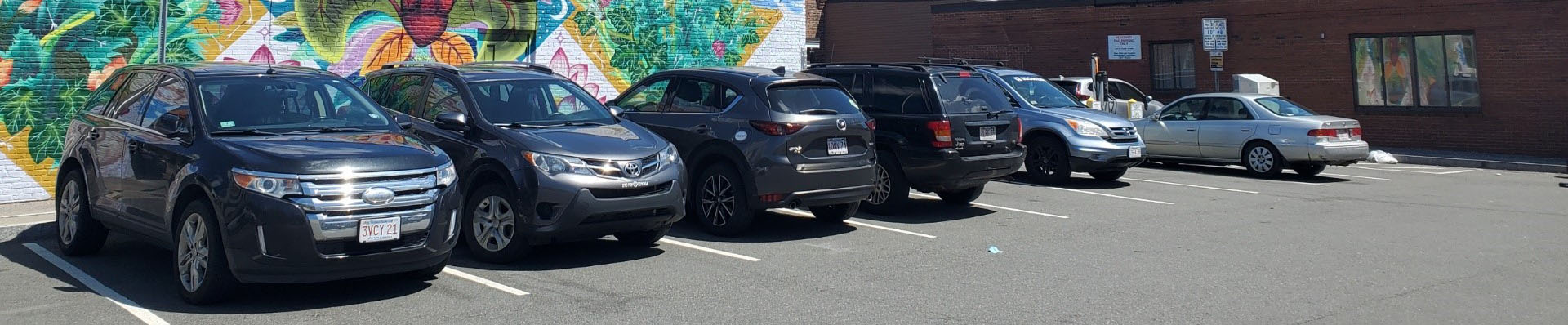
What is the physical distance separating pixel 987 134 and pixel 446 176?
230 inches

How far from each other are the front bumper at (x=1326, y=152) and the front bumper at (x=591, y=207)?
1080 centimetres

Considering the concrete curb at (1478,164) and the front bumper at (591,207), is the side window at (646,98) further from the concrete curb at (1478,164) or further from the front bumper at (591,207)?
the concrete curb at (1478,164)

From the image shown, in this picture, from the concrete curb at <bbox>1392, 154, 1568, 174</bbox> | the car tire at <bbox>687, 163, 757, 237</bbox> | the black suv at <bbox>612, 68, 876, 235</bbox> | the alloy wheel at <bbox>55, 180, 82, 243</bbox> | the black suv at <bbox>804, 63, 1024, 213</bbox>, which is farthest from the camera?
the concrete curb at <bbox>1392, 154, 1568, 174</bbox>

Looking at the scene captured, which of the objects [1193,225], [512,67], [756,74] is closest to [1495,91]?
[1193,225]

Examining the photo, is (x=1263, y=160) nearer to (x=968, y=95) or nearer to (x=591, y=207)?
(x=968, y=95)

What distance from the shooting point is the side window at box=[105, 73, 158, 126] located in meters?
8.27

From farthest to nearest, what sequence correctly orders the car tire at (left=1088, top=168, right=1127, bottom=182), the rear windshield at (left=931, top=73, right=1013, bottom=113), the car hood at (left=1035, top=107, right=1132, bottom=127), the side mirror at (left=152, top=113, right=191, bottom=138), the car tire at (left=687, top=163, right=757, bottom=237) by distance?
the car tire at (left=1088, top=168, right=1127, bottom=182) < the car hood at (left=1035, top=107, right=1132, bottom=127) < the rear windshield at (left=931, top=73, right=1013, bottom=113) < the car tire at (left=687, top=163, right=757, bottom=237) < the side mirror at (left=152, top=113, right=191, bottom=138)

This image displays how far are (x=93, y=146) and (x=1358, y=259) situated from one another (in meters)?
9.17

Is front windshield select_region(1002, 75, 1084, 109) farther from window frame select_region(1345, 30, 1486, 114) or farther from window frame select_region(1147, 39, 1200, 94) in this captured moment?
window frame select_region(1345, 30, 1486, 114)

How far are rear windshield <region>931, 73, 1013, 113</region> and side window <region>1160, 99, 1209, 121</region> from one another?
6.81 m

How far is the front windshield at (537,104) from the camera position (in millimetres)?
9227

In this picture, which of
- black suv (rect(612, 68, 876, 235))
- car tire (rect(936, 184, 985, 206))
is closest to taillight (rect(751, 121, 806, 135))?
black suv (rect(612, 68, 876, 235))

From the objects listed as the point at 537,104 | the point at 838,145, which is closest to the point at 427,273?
the point at 537,104

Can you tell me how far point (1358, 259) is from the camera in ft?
30.7
